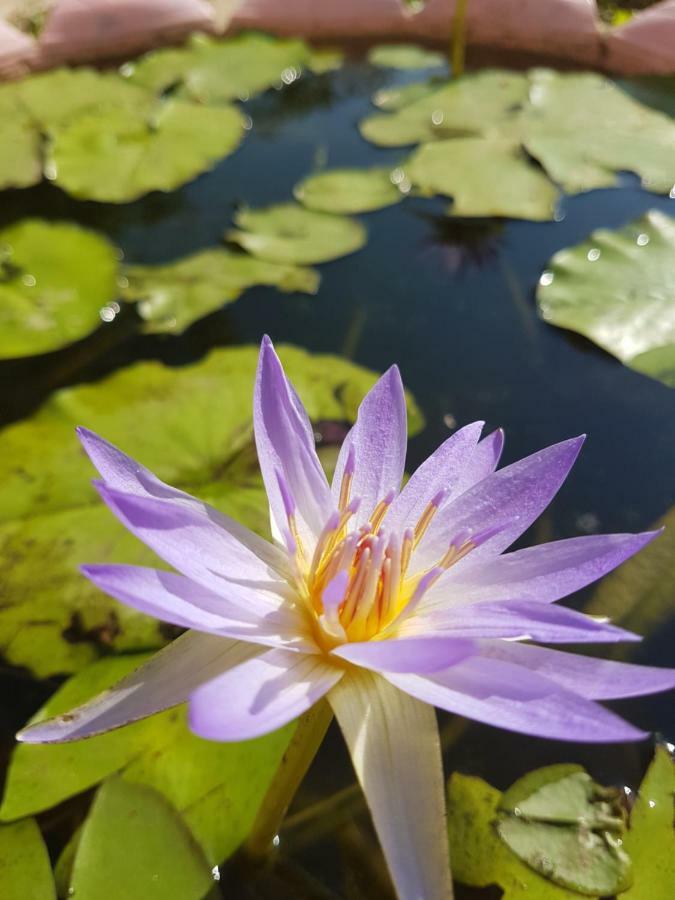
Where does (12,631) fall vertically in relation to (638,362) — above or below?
below

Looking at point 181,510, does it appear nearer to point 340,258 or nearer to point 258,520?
point 258,520

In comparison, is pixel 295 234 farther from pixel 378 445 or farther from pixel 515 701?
pixel 515 701

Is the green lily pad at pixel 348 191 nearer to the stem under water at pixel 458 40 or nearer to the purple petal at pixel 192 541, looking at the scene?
the stem under water at pixel 458 40

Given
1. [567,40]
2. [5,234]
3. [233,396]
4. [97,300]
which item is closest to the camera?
[233,396]

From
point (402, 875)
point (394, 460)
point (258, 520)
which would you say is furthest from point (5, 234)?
point (402, 875)

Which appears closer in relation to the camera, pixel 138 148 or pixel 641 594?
pixel 641 594

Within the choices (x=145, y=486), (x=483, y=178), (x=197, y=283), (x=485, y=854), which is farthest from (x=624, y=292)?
(x=145, y=486)
